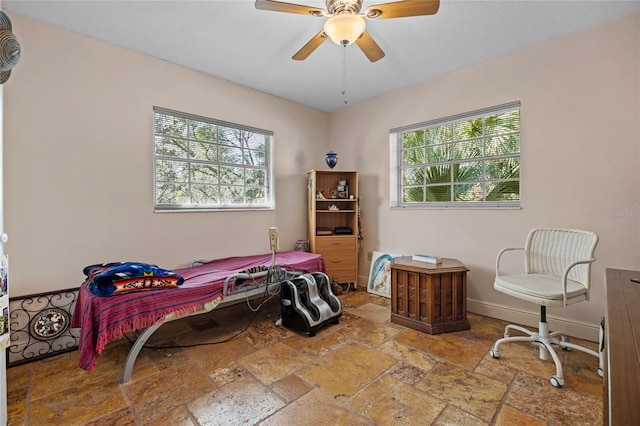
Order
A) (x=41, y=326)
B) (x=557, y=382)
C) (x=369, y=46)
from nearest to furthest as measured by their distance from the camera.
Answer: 1. (x=557, y=382)
2. (x=369, y=46)
3. (x=41, y=326)

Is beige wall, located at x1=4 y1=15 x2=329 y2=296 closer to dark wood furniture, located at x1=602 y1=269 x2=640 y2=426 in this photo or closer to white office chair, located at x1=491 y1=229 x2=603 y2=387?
white office chair, located at x1=491 y1=229 x2=603 y2=387

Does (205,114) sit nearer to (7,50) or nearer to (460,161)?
(7,50)

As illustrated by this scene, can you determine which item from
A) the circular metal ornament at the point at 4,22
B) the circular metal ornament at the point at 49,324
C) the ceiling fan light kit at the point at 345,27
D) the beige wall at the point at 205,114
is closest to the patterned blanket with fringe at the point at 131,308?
the circular metal ornament at the point at 49,324

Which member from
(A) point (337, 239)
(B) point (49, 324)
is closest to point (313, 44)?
(A) point (337, 239)

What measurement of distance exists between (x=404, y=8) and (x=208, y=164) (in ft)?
8.23

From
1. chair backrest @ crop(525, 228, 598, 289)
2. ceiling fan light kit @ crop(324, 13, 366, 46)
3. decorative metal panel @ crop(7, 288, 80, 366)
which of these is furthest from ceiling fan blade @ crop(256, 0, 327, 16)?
decorative metal panel @ crop(7, 288, 80, 366)

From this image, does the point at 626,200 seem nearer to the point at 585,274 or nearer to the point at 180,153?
the point at 585,274

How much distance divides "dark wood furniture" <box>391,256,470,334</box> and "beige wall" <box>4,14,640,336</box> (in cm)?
53

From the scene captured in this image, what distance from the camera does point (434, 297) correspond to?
8.62ft

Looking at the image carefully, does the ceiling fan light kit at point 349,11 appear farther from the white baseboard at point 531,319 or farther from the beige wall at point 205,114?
the white baseboard at point 531,319

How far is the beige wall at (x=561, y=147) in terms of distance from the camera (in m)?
2.31

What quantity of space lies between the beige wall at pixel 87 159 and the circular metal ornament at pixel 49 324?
0.65ft

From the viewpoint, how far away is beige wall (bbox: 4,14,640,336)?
2.27m

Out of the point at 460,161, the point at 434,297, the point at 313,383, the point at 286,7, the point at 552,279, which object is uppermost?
the point at 286,7
